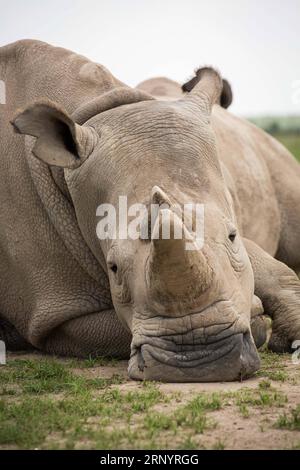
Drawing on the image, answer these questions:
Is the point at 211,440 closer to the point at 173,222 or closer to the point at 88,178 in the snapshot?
the point at 173,222

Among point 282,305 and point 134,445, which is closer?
point 134,445

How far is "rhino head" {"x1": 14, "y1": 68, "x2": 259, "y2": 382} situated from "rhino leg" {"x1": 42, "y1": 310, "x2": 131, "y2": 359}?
0.61 metres

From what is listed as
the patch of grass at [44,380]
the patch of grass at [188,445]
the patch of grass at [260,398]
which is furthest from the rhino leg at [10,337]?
the patch of grass at [188,445]

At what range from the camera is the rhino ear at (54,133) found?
25.5ft

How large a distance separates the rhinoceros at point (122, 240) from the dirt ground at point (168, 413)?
278 mm

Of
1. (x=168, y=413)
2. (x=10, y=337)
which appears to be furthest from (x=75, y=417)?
(x=10, y=337)

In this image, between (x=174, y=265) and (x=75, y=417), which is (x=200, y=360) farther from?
(x=75, y=417)

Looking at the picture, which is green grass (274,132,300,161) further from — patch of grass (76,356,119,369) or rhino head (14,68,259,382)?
rhino head (14,68,259,382)

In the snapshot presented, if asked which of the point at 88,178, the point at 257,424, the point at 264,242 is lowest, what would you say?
the point at 264,242

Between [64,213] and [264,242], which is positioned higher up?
[64,213]
